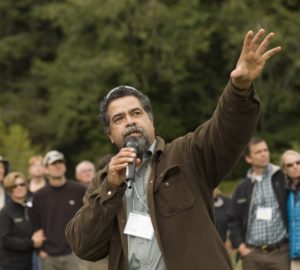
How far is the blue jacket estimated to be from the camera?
26.8 ft

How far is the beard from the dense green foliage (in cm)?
2759

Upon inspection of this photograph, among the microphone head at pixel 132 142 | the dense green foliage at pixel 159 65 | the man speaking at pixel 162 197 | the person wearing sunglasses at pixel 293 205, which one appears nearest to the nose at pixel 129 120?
the man speaking at pixel 162 197

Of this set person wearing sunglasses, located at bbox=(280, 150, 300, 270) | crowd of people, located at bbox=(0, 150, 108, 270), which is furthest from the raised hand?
crowd of people, located at bbox=(0, 150, 108, 270)

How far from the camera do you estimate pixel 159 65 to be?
33.2 meters

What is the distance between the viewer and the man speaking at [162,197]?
359 centimetres

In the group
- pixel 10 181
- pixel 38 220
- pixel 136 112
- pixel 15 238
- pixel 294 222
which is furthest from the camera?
pixel 38 220

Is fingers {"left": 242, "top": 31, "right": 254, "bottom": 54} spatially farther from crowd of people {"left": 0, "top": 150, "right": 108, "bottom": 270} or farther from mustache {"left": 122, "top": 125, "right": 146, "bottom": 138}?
crowd of people {"left": 0, "top": 150, "right": 108, "bottom": 270}

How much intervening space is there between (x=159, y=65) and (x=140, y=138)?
97.0 ft

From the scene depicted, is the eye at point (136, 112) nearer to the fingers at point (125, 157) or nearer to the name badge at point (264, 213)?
the fingers at point (125, 157)

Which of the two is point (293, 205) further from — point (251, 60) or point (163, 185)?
point (251, 60)

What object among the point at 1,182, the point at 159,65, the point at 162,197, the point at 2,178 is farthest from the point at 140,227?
the point at 159,65

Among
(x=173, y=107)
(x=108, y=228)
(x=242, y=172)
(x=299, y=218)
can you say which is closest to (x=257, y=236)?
(x=299, y=218)

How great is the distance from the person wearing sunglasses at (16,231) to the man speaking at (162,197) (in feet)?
16.2

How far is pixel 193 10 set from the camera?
3281 cm
